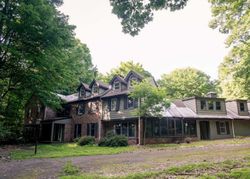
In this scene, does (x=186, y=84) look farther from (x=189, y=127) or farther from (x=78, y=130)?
(x=78, y=130)

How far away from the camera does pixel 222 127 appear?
98.6ft

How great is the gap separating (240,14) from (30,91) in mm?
18248

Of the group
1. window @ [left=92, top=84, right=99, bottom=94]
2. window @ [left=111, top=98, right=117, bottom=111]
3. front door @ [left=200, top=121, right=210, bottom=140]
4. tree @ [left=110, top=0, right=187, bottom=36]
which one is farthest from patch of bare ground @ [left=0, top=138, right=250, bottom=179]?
window @ [left=92, top=84, right=99, bottom=94]

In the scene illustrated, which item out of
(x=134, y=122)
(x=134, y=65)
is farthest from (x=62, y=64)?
(x=134, y=65)

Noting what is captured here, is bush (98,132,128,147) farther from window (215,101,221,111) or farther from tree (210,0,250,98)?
window (215,101,221,111)

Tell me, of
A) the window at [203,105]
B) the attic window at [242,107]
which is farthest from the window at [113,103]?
the attic window at [242,107]

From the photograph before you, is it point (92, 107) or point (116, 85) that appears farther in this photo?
point (92, 107)

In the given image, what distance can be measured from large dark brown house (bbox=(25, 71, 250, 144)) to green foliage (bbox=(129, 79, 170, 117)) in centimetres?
235

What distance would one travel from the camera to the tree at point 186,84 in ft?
152

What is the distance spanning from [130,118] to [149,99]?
4.51m

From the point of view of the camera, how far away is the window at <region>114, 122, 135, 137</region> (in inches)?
990

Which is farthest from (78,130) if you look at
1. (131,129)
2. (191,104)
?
(191,104)

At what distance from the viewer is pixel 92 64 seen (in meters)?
49.4

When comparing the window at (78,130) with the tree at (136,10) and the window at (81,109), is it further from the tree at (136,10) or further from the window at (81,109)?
the tree at (136,10)
